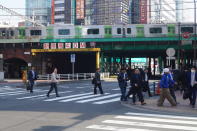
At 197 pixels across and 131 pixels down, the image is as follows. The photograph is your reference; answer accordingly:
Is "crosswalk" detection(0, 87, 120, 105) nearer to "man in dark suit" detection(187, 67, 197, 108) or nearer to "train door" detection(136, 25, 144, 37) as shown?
"man in dark suit" detection(187, 67, 197, 108)

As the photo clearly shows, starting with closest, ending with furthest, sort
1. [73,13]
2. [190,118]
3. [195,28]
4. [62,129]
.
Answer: [62,129], [190,118], [195,28], [73,13]

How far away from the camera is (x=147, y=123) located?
10.1m

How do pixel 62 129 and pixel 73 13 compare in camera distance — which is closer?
pixel 62 129

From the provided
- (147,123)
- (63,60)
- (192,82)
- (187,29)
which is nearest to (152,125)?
(147,123)

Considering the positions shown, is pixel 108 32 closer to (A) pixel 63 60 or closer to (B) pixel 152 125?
(A) pixel 63 60

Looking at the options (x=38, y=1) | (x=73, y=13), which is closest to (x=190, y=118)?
(x=73, y=13)

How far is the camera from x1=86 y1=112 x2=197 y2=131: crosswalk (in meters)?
9.27

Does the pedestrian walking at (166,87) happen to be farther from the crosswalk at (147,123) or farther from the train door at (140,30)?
the train door at (140,30)

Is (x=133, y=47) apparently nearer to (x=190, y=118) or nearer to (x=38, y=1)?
(x=190, y=118)

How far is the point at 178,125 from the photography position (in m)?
9.81

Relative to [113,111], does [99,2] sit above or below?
above

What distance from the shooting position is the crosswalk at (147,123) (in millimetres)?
9270

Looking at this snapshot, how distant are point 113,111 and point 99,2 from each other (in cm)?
10068

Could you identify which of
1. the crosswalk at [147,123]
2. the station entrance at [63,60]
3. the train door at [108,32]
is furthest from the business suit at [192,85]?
the station entrance at [63,60]
